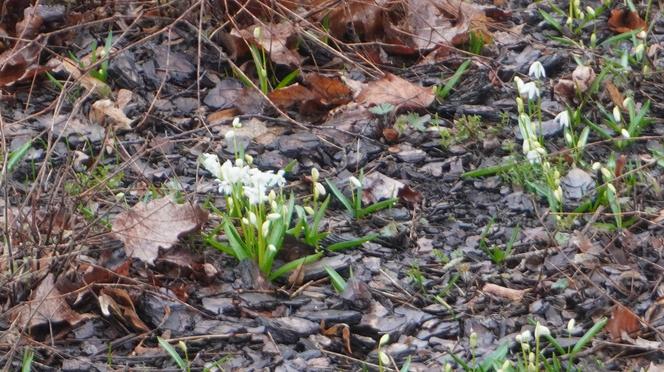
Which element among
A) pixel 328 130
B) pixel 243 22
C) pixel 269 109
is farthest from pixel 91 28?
pixel 328 130

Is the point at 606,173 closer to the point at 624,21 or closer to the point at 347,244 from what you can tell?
the point at 347,244

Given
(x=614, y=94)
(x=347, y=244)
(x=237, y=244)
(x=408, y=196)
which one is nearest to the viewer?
(x=237, y=244)

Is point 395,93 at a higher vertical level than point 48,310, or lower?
lower

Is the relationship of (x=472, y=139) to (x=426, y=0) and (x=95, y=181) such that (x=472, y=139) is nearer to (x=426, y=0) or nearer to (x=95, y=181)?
(x=426, y=0)

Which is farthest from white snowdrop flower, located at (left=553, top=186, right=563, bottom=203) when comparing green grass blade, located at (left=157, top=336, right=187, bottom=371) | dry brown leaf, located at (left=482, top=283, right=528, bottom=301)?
green grass blade, located at (left=157, top=336, right=187, bottom=371)

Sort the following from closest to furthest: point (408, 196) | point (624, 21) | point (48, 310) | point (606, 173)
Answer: point (48, 310), point (606, 173), point (408, 196), point (624, 21)

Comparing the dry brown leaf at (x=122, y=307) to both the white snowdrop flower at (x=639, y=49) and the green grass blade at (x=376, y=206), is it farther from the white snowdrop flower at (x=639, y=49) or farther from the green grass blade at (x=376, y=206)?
the white snowdrop flower at (x=639, y=49)

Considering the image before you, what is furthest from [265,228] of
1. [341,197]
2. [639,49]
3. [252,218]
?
[639,49]

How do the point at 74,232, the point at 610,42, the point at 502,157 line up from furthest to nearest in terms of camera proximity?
the point at 610,42 → the point at 502,157 → the point at 74,232
